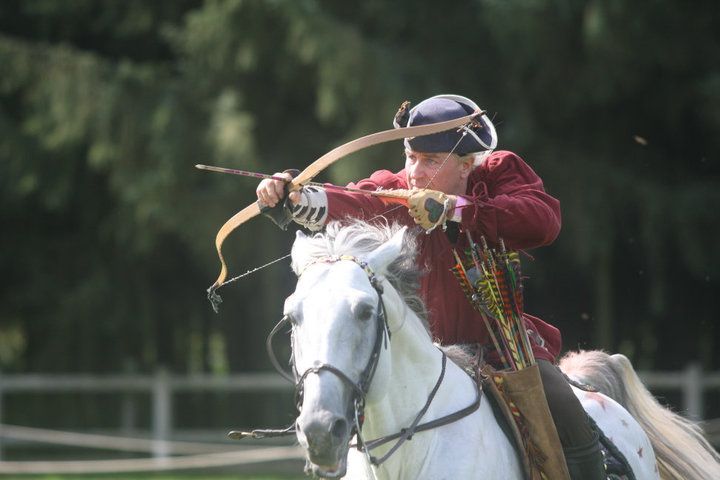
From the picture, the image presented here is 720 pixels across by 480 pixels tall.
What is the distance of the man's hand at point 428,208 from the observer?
12.0 ft

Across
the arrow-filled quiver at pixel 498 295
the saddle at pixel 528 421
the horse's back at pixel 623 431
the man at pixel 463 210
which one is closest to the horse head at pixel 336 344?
the man at pixel 463 210

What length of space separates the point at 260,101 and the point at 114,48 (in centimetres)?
283

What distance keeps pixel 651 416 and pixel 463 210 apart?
1.75 metres

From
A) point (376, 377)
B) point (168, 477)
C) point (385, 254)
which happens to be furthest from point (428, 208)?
point (168, 477)

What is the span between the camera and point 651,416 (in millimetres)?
5070

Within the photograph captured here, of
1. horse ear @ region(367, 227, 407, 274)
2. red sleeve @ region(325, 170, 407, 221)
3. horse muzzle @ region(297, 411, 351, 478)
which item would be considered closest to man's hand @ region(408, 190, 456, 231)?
horse ear @ region(367, 227, 407, 274)

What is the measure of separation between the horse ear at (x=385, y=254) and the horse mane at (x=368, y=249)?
0.14 feet

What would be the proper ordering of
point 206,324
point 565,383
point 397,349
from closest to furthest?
Answer: 1. point 397,349
2. point 565,383
3. point 206,324

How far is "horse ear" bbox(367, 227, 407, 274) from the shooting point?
140 inches

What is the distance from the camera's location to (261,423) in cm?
1727

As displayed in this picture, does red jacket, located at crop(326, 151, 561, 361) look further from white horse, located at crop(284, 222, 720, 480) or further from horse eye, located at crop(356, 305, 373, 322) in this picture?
horse eye, located at crop(356, 305, 373, 322)

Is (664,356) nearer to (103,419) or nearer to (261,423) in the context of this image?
(261,423)

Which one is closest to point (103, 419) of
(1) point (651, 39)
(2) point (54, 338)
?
(2) point (54, 338)

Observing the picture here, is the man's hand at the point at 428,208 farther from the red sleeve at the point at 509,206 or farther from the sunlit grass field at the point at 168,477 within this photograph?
the sunlit grass field at the point at 168,477
